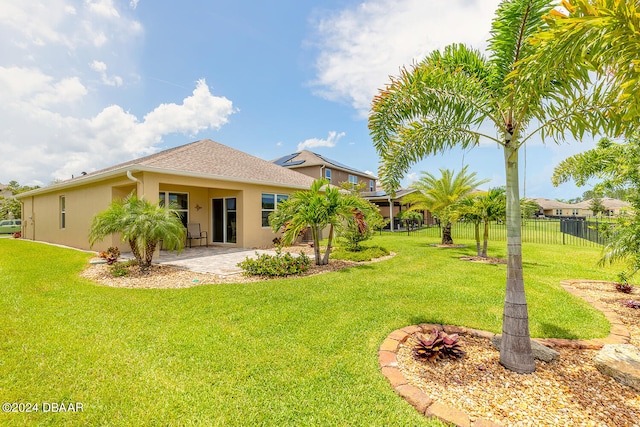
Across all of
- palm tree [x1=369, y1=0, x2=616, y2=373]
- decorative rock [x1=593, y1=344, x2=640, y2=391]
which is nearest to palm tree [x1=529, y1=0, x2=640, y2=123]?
palm tree [x1=369, y1=0, x2=616, y2=373]

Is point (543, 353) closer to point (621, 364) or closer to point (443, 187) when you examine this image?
point (621, 364)

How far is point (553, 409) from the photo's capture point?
245cm

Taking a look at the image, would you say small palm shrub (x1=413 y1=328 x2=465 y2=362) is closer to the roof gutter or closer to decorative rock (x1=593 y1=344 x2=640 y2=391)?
decorative rock (x1=593 y1=344 x2=640 y2=391)

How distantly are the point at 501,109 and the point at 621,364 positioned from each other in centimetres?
305

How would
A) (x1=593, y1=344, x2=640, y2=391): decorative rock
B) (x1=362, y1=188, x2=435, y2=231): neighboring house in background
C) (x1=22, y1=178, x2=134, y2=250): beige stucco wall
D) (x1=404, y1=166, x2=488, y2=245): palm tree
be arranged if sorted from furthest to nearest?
(x1=362, y1=188, x2=435, y2=231): neighboring house in background → (x1=404, y1=166, x2=488, y2=245): palm tree → (x1=22, y1=178, x2=134, y2=250): beige stucco wall → (x1=593, y1=344, x2=640, y2=391): decorative rock

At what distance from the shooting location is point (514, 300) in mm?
3232

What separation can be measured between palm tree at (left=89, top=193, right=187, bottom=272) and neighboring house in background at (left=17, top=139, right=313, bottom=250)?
1965 mm

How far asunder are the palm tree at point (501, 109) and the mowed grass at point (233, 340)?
4.41ft

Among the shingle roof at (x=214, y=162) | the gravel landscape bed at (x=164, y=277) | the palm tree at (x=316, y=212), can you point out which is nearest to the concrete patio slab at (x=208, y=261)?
the gravel landscape bed at (x=164, y=277)

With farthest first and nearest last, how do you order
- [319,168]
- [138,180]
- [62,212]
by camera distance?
[319,168] → [62,212] → [138,180]

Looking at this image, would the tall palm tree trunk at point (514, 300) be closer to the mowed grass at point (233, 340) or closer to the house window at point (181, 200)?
the mowed grass at point (233, 340)

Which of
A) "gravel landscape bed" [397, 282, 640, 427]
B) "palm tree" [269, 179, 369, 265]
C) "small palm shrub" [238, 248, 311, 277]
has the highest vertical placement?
"palm tree" [269, 179, 369, 265]

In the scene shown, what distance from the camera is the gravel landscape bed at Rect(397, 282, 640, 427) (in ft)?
7.75

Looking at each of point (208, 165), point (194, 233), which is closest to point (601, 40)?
point (208, 165)
